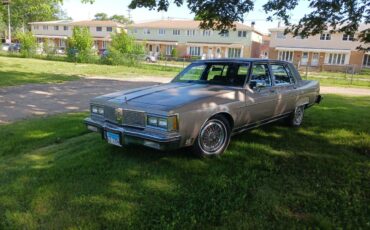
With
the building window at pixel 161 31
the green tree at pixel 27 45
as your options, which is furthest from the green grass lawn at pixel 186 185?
the building window at pixel 161 31

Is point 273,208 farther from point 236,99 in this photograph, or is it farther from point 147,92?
point 147,92

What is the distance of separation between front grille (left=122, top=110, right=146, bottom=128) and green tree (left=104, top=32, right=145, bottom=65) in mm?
25672

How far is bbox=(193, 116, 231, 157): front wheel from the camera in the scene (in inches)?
187

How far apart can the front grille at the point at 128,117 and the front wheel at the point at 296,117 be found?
3.67 meters

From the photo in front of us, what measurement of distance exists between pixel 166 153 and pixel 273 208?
196 cm

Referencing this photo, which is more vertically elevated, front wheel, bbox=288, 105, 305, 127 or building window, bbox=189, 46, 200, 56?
building window, bbox=189, 46, 200, 56

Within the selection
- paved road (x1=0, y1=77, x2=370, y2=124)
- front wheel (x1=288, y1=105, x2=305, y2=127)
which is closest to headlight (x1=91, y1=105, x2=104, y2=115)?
paved road (x1=0, y1=77, x2=370, y2=124)

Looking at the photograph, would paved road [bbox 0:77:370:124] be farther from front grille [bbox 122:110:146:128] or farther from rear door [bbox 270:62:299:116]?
rear door [bbox 270:62:299:116]

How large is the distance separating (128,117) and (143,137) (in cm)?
43

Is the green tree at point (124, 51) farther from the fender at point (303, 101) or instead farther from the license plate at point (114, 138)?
the license plate at point (114, 138)

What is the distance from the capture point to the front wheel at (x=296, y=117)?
22.7 feet

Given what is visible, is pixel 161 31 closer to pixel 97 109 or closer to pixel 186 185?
pixel 97 109

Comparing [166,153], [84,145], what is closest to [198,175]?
[166,153]

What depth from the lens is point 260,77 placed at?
5887 millimetres
